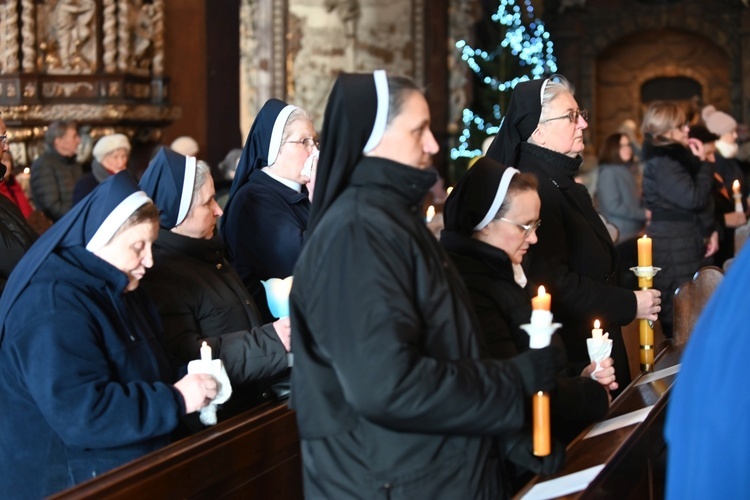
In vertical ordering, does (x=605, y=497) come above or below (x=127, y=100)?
below

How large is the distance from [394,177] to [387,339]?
380mm

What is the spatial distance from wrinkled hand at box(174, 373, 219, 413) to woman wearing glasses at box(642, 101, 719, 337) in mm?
5035

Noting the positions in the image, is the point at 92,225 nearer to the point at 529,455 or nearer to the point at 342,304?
the point at 342,304

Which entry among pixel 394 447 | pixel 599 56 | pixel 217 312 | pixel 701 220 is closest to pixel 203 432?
pixel 217 312

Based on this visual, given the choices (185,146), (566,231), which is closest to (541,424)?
(566,231)

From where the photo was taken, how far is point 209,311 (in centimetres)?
421

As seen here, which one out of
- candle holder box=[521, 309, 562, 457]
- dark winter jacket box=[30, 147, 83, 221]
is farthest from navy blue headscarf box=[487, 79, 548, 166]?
dark winter jacket box=[30, 147, 83, 221]

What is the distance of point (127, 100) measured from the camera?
31.7ft

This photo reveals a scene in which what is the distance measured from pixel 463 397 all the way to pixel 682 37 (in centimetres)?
2234

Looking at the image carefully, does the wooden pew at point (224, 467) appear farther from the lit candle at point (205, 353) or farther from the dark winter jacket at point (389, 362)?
the dark winter jacket at point (389, 362)

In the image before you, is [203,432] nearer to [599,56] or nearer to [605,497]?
[605,497]

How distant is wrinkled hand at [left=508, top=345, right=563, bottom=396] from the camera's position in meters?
2.75

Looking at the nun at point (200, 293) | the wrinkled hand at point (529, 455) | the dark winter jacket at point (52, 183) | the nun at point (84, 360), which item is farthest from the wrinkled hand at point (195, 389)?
the dark winter jacket at point (52, 183)

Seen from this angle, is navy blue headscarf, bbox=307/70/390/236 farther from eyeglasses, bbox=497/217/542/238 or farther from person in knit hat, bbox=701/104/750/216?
person in knit hat, bbox=701/104/750/216
